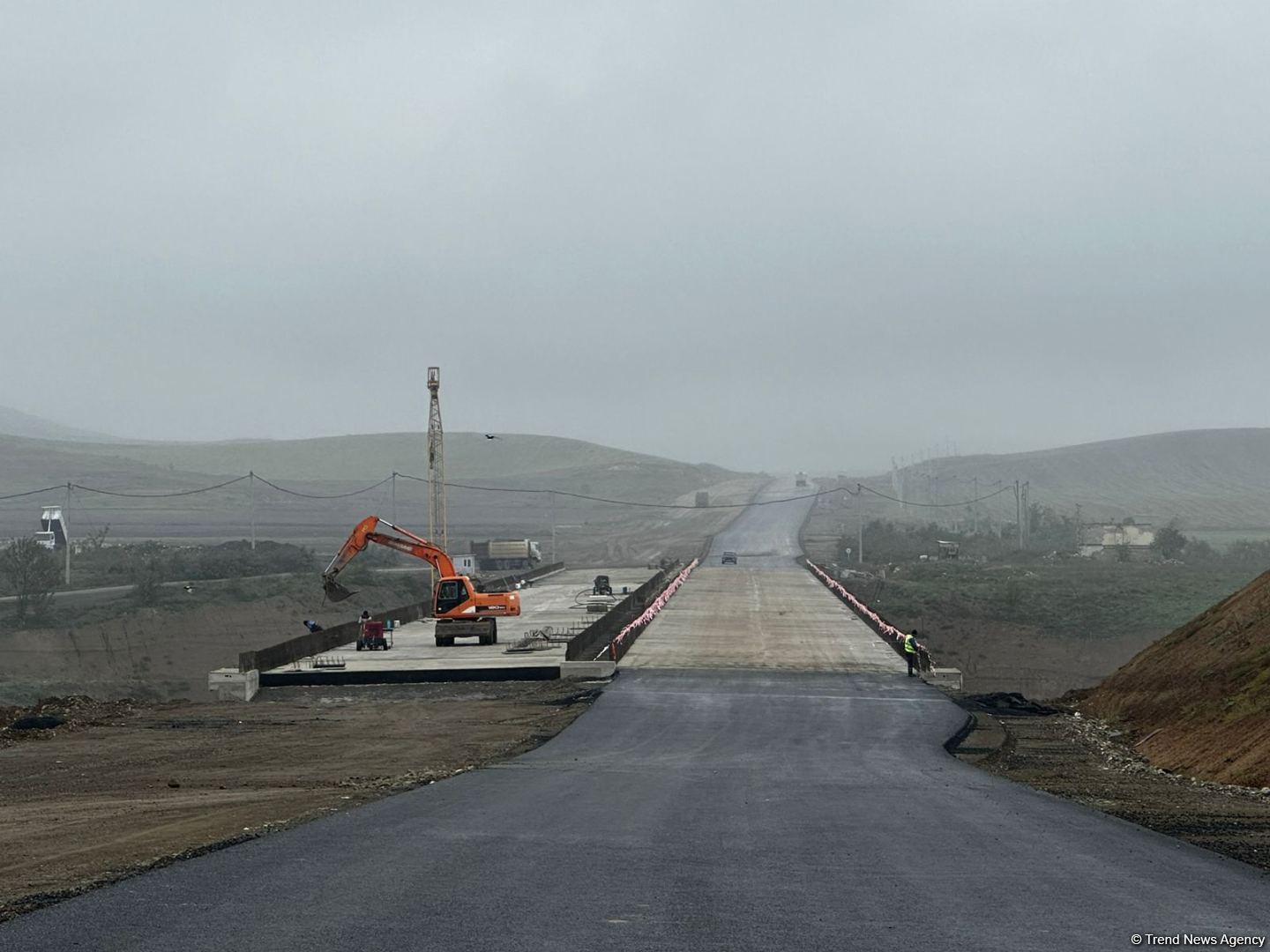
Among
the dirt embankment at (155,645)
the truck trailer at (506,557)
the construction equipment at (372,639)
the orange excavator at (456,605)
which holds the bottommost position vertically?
the dirt embankment at (155,645)

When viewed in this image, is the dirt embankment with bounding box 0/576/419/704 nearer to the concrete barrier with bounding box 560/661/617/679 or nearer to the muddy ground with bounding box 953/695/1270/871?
the concrete barrier with bounding box 560/661/617/679

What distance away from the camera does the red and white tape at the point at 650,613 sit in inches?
1635

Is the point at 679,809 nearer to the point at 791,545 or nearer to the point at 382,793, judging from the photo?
the point at 382,793

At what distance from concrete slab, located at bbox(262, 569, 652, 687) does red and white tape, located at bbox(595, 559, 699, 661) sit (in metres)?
1.58

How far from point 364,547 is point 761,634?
1577cm

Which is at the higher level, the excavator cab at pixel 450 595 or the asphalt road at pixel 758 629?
the excavator cab at pixel 450 595

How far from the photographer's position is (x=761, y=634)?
167 feet

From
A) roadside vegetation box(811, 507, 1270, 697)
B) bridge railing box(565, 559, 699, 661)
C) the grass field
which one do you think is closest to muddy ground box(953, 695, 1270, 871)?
bridge railing box(565, 559, 699, 661)

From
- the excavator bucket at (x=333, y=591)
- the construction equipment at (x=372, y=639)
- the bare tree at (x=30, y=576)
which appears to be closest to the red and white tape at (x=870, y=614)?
the construction equipment at (x=372, y=639)

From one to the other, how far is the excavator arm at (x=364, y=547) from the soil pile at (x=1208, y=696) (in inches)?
962

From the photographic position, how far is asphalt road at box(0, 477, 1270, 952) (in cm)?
884

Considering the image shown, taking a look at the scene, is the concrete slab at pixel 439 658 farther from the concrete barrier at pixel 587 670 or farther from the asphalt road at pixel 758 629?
the asphalt road at pixel 758 629

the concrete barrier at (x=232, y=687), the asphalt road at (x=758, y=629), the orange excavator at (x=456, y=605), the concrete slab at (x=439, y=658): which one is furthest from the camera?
the orange excavator at (x=456, y=605)

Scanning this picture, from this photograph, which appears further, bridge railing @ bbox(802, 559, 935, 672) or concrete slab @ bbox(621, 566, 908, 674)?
concrete slab @ bbox(621, 566, 908, 674)
